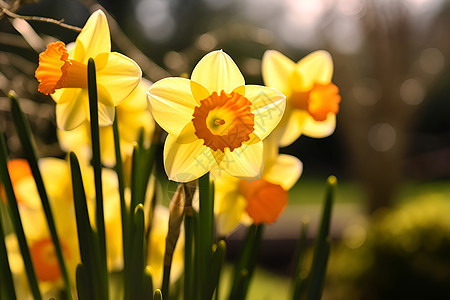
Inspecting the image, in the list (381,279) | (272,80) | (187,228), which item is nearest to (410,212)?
(381,279)

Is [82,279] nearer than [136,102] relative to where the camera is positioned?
Yes

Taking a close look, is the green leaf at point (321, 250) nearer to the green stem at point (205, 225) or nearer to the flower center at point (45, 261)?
the green stem at point (205, 225)

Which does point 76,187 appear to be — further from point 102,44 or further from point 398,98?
point 398,98

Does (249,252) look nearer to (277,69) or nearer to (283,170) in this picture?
(283,170)

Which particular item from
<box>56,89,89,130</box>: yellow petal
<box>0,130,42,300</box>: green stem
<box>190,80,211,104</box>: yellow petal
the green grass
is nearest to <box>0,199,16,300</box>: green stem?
<box>0,130,42,300</box>: green stem

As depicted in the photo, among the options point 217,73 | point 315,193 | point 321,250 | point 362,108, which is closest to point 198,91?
point 217,73

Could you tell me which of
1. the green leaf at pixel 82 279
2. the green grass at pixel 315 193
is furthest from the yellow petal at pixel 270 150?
the green grass at pixel 315 193

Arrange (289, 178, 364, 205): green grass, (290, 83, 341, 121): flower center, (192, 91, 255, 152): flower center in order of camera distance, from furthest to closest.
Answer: (289, 178, 364, 205): green grass < (290, 83, 341, 121): flower center < (192, 91, 255, 152): flower center

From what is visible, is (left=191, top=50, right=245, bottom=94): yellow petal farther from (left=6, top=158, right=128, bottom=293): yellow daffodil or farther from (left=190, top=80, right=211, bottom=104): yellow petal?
(left=6, top=158, right=128, bottom=293): yellow daffodil
